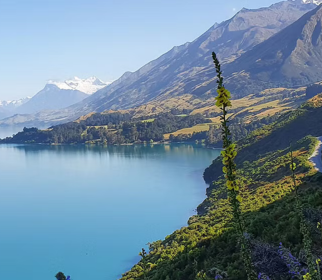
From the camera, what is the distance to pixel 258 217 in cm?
1666

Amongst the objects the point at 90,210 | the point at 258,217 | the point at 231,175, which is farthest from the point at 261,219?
the point at 90,210

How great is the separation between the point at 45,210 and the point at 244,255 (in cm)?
5418

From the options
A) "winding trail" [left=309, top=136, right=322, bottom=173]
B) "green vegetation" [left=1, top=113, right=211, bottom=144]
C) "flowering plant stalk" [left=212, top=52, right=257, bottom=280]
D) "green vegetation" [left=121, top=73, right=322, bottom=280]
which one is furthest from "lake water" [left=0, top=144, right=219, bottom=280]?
"green vegetation" [left=1, top=113, right=211, bottom=144]

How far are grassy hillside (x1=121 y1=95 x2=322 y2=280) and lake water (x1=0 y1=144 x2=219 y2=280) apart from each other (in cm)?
567

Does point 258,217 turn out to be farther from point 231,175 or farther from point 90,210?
point 90,210

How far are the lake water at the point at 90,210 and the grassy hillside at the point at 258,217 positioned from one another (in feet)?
18.6

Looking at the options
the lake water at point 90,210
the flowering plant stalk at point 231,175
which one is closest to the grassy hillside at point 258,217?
the flowering plant stalk at point 231,175

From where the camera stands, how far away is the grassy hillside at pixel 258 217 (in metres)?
12.1

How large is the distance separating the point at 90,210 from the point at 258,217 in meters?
39.4

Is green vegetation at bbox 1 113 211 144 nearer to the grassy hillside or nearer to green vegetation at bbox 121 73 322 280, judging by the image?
green vegetation at bbox 121 73 322 280

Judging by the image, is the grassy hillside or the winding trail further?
the winding trail

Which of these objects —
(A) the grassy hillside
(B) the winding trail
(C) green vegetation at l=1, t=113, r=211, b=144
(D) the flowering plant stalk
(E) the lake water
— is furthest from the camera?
(C) green vegetation at l=1, t=113, r=211, b=144

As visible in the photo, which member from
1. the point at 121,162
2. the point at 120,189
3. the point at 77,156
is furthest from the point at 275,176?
the point at 77,156

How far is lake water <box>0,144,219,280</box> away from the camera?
36169mm
